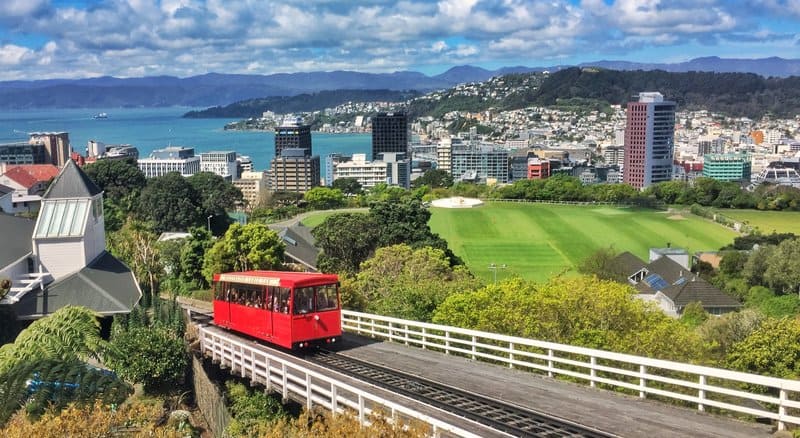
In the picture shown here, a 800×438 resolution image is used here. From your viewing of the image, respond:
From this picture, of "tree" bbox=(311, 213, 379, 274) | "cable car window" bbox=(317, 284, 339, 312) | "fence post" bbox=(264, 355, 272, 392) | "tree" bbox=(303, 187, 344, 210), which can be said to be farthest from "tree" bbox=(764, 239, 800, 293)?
"tree" bbox=(303, 187, 344, 210)

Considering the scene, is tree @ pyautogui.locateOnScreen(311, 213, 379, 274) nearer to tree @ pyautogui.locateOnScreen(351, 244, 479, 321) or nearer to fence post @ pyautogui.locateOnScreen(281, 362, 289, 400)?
tree @ pyautogui.locateOnScreen(351, 244, 479, 321)

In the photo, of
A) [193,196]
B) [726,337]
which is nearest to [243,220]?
[193,196]

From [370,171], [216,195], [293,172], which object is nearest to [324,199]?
[216,195]

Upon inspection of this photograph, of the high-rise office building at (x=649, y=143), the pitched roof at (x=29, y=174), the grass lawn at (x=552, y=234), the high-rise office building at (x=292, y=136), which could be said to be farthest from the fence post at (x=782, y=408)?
the high-rise office building at (x=292, y=136)

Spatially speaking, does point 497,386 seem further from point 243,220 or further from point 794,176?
point 794,176

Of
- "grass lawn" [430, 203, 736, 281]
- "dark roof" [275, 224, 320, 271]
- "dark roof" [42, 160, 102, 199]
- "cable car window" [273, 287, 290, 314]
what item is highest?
"dark roof" [42, 160, 102, 199]
